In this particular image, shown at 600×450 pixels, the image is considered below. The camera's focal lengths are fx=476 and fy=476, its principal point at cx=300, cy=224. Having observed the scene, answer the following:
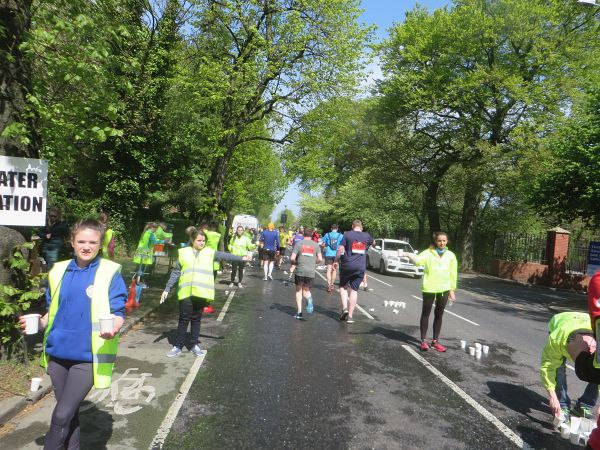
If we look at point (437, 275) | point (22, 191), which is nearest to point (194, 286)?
point (22, 191)

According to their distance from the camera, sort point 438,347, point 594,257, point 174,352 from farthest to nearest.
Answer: point 594,257
point 438,347
point 174,352

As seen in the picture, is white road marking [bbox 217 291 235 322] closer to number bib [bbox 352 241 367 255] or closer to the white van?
number bib [bbox 352 241 367 255]

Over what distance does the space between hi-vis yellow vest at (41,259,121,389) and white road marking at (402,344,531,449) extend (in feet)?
11.9

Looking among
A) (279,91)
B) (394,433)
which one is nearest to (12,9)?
(394,433)

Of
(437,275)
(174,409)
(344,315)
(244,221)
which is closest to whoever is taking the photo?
(174,409)

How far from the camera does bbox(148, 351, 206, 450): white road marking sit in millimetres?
4045

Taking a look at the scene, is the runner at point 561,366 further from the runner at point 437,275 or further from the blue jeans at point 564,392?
the runner at point 437,275

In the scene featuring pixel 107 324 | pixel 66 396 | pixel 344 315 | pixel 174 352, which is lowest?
pixel 174 352

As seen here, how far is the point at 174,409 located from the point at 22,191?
2.79 m

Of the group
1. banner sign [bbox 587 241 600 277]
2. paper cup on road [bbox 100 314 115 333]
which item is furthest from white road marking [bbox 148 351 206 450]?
banner sign [bbox 587 241 600 277]

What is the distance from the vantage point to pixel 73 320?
10.4 feet

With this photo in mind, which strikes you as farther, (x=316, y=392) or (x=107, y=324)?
(x=316, y=392)

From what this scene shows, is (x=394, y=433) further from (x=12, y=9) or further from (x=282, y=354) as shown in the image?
(x=12, y=9)

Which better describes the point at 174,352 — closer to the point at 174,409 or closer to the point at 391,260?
the point at 174,409
